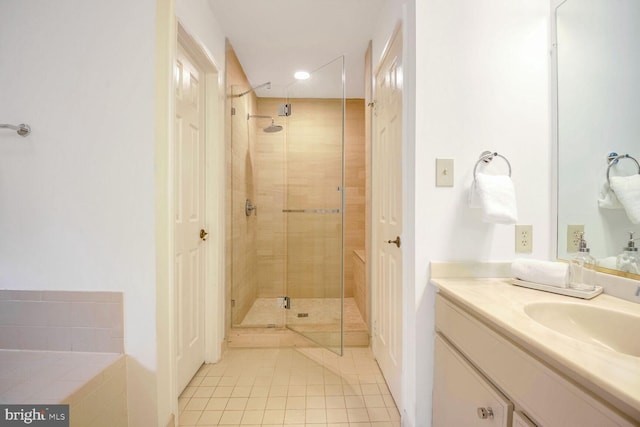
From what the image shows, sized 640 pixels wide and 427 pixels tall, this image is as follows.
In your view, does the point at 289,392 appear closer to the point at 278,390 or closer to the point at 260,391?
the point at 278,390

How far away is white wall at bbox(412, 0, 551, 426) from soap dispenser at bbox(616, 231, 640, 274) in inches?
11.9

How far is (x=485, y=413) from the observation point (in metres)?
0.85

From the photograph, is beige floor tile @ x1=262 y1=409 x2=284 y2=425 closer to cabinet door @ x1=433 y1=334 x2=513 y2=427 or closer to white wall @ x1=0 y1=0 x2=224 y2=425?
white wall @ x1=0 y1=0 x2=224 y2=425

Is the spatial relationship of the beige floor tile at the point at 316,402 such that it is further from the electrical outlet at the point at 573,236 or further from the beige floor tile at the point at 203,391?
the electrical outlet at the point at 573,236

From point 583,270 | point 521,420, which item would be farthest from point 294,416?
point 583,270


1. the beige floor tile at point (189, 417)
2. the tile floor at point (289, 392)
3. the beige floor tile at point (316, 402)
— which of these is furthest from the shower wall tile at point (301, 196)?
the beige floor tile at point (189, 417)

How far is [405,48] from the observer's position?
1355 millimetres

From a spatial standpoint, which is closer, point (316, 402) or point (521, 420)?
point (521, 420)

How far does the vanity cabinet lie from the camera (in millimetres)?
587

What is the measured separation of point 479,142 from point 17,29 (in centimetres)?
207

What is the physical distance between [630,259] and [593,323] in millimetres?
294

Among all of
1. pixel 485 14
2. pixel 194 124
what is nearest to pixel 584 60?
pixel 485 14

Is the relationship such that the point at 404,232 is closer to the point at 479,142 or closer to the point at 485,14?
the point at 479,142

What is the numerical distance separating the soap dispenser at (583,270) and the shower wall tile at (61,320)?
1.84 m
